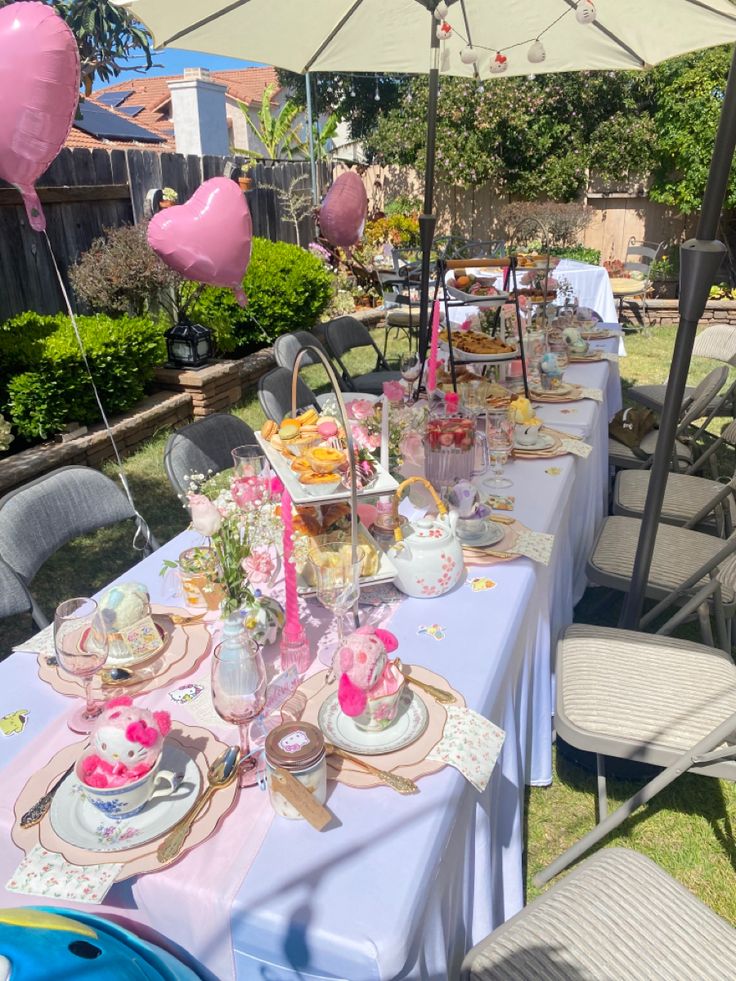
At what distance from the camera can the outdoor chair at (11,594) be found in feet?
6.13

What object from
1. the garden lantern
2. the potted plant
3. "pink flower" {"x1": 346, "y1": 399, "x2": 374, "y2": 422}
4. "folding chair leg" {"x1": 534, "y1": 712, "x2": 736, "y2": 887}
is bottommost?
"folding chair leg" {"x1": 534, "y1": 712, "x2": 736, "y2": 887}

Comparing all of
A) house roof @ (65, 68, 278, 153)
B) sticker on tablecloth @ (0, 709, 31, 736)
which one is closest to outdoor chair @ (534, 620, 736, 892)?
sticker on tablecloth @ (0, 709, 31, 736)

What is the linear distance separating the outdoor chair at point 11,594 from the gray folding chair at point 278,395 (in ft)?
4.61

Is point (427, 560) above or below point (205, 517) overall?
below

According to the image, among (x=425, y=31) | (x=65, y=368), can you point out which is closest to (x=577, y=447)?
(x=425, y=31)

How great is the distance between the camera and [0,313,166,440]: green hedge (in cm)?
448

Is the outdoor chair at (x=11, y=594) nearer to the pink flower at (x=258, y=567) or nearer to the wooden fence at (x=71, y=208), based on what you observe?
the pink flower at (x=258, y=567)

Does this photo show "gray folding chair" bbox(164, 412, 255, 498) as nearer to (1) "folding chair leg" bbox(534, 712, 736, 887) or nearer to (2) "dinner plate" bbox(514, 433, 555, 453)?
(2) "dinner plate" bbox(514, 433, 555, 453)

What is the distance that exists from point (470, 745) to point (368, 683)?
23 cm

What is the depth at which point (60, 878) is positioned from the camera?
106 cm

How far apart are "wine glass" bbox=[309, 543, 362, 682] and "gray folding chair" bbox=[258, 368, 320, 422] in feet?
5.15

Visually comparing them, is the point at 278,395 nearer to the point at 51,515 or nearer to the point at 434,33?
the point at 51,515

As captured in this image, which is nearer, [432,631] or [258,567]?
[258,567]

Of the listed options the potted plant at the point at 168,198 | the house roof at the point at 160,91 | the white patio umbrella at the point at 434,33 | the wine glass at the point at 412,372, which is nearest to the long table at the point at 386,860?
the white patio umbrella at the point at 434,33
